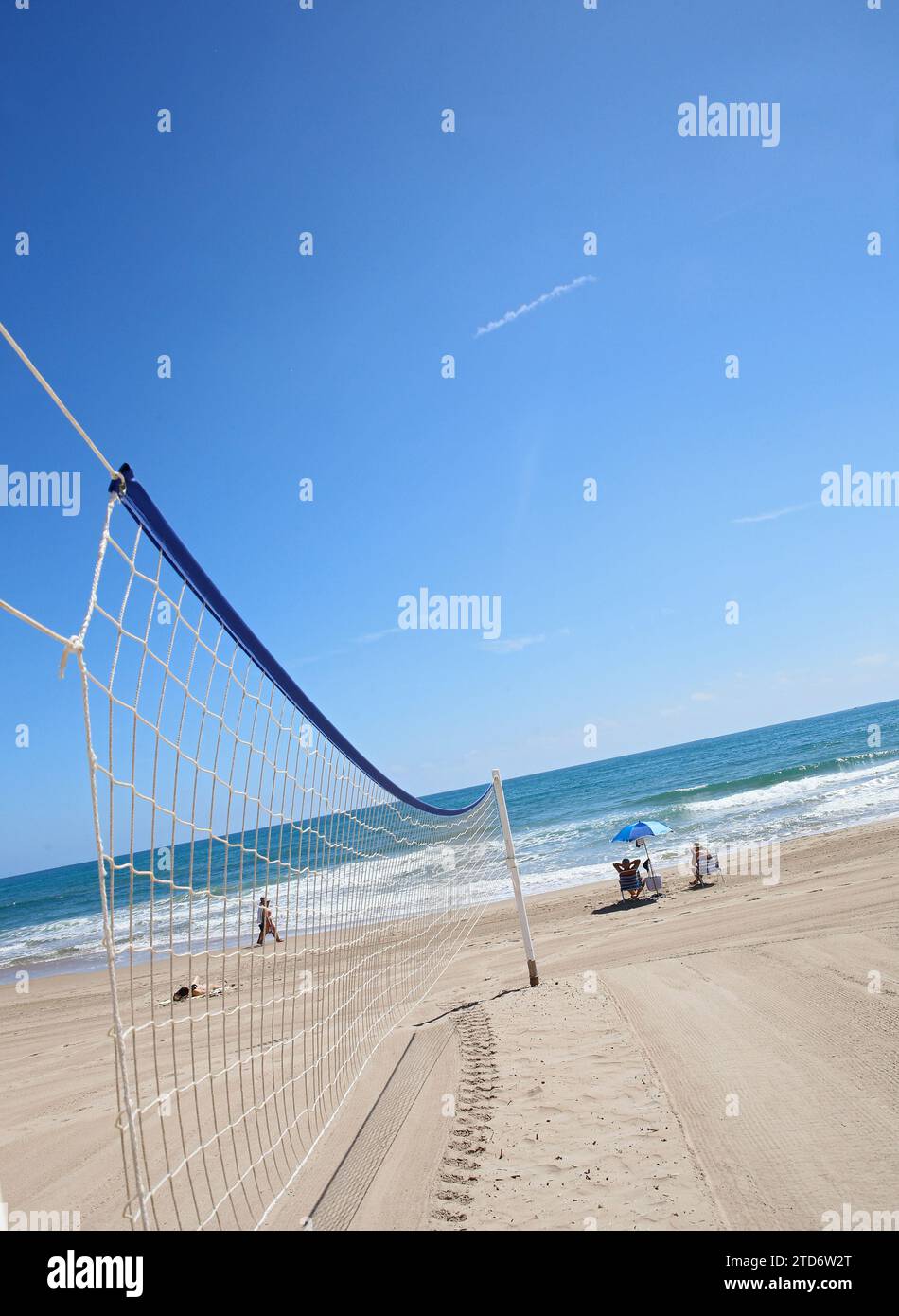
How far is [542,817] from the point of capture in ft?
128

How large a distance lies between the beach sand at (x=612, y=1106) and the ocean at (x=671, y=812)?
11.0 meters

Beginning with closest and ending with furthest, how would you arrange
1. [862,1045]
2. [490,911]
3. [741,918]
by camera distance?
1. [862,1045]
2. [741,918]
3. [490,911]

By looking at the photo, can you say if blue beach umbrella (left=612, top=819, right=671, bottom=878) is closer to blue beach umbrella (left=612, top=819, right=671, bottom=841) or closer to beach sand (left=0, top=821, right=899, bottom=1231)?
blue beach umbrella (left=612, top=819, right=671, bottom=841)

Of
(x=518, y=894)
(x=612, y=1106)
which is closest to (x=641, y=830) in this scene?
(x=518, y=894)

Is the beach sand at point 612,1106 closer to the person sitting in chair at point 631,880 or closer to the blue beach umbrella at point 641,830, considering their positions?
the person sitting in chair at point 631,880

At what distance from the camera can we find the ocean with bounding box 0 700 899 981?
61.9ft

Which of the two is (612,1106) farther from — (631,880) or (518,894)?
(631,880)

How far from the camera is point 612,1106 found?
3.78 metres

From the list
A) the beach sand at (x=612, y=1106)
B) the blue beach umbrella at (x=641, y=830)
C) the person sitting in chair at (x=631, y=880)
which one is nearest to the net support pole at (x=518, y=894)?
the beach sand at (x=612, y=1106)

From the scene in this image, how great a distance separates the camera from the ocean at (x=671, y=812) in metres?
18.9
